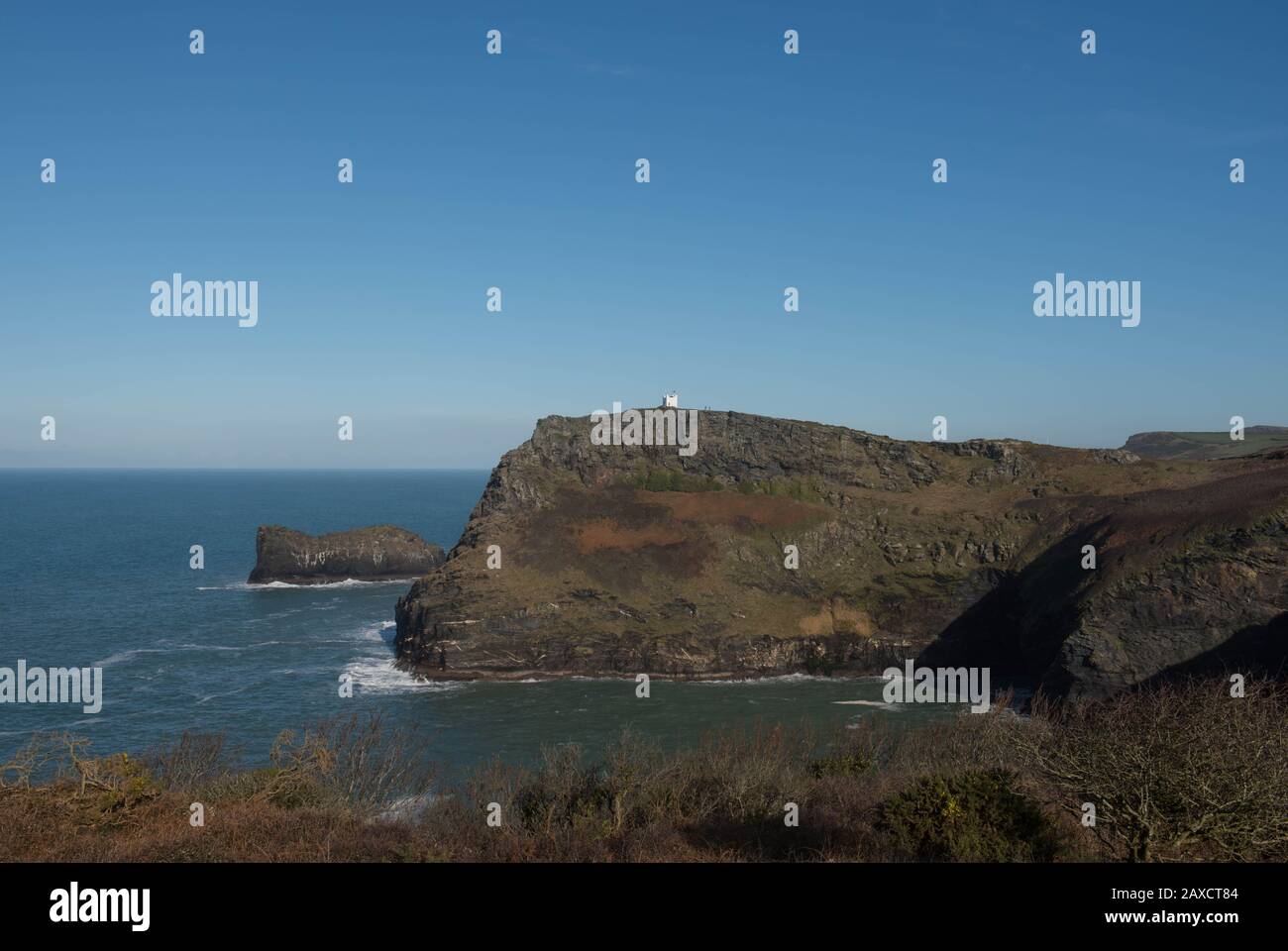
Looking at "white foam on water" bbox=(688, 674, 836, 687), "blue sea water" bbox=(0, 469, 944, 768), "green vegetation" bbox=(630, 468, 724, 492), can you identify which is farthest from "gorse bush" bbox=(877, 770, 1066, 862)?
"green vegetation" bbox=(630, 468, 724, 492)

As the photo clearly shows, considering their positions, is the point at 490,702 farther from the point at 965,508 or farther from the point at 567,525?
the point at 965,508

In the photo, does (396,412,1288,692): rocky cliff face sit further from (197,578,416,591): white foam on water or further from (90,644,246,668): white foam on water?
(197,578,416,591): white foam on water

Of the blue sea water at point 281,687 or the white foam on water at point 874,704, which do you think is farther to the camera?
the white foam on water at point 874,704

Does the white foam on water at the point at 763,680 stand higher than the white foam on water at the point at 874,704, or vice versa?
the white foam on water at the point at 763,680

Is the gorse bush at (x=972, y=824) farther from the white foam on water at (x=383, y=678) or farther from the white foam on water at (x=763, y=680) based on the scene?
the white foam on water at (x=383, y=678)

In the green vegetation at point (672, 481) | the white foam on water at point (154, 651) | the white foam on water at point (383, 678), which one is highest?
the green vegetation at point (672, 481)

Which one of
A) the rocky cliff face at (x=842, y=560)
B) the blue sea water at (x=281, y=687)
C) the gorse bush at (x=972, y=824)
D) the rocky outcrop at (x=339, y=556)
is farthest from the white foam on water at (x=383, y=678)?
the gorse bush at (x=972, y=824)

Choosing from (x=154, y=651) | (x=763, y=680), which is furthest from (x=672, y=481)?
(x=154, y=651)
